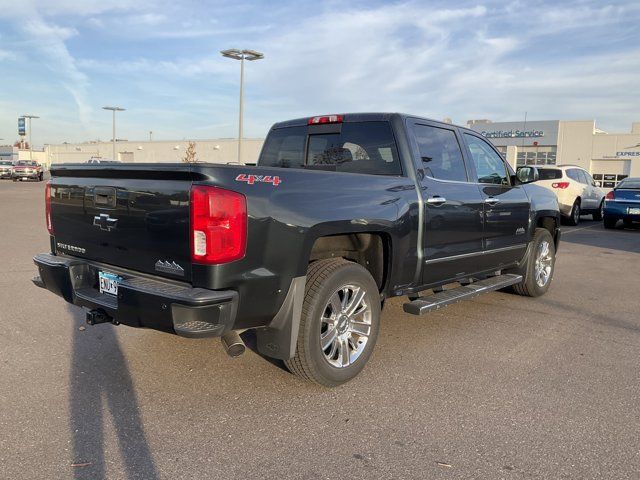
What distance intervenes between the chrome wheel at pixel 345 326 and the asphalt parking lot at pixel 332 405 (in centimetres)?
22

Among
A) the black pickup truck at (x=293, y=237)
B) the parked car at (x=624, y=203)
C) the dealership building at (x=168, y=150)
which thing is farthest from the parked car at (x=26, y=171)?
the black pickup truck at (x=293, y=237)

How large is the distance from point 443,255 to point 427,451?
2.10m

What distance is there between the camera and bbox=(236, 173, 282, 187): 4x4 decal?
304 centimetres

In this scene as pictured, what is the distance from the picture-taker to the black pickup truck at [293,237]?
299 cm

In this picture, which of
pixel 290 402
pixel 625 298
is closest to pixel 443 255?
pixel 290 402

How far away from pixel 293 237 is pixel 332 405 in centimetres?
113

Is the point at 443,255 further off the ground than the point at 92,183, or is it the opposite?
the point at 92,183

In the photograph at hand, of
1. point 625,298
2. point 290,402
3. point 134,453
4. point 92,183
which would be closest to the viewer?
point 134,453

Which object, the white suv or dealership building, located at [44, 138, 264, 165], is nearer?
the white suv

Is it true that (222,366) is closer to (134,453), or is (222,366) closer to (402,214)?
(134,453)

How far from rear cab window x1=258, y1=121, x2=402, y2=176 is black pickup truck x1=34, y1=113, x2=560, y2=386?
0.01 metres

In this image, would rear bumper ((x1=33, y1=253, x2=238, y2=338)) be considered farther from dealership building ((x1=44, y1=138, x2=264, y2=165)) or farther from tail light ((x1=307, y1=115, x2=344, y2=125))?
dealership building ((x1=44, y1=138, x2=264, y2=165))

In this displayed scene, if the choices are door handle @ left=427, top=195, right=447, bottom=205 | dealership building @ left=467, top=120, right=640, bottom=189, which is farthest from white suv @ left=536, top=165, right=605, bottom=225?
dealership building @ left=467, top=120, right=640, bottom=189

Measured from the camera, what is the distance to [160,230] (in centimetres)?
316
